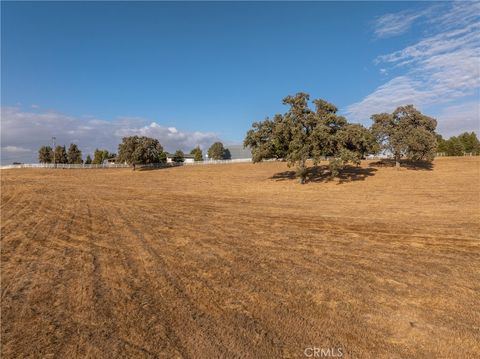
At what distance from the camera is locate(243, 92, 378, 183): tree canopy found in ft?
125

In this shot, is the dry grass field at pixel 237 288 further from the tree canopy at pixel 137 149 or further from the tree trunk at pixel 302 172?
the tree canopy at pixel 137 149

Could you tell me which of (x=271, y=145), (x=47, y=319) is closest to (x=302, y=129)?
(x=271, y=145)

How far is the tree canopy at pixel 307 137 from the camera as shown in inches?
1503

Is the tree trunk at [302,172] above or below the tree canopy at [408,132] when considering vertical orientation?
below

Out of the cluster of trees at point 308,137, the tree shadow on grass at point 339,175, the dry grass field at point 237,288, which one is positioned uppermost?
the cluster of trees at point 308,137

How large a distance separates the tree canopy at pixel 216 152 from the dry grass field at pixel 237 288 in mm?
118785

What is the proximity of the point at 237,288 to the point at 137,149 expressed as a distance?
67.7 meters

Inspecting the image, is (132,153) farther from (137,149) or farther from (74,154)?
(74,154)

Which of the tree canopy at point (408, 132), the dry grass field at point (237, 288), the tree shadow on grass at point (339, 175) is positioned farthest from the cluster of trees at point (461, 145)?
the dry grass field at point (237, 288)

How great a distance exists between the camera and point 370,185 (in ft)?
128

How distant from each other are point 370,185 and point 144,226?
31.1m

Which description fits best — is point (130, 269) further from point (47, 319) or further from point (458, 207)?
point (458, 207)

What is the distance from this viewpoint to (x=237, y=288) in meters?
8.07

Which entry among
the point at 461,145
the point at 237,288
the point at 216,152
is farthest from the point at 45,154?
the point at 461,145
